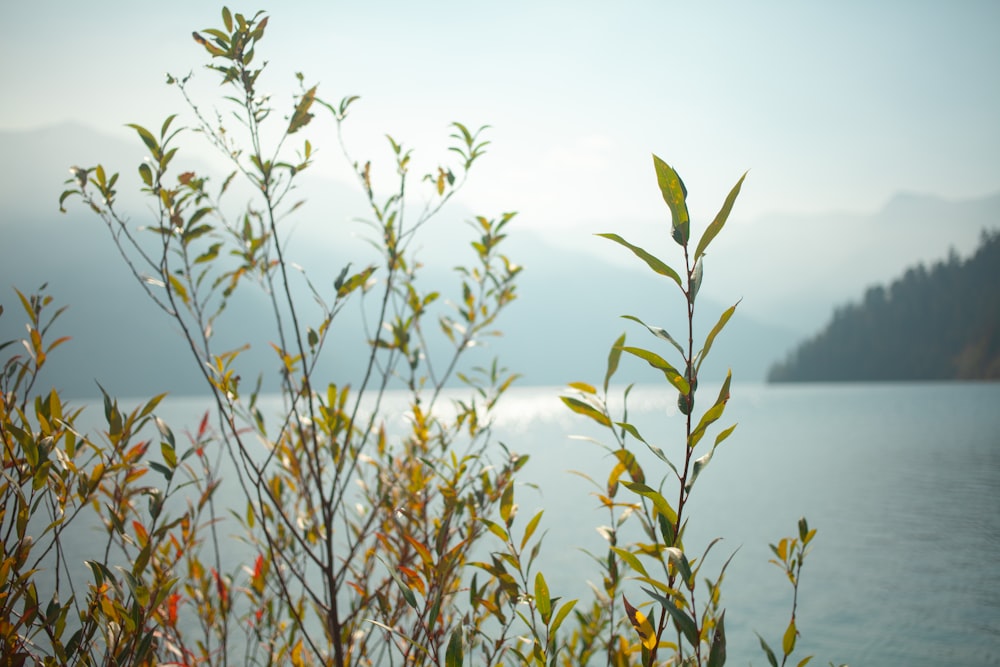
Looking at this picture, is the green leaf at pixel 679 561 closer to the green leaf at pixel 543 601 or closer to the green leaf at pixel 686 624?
the green leaf at pixel 686 624

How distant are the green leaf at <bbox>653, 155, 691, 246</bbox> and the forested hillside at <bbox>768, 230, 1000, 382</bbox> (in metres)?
92.0

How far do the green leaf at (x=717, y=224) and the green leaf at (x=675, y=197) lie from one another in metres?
0.02

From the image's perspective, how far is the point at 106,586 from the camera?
1.48 m

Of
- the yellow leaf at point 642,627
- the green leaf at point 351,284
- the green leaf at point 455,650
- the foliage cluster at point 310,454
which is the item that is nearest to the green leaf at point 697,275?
the foliage cluster at point 310,454

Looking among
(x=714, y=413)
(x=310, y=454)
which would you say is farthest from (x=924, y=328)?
(x=714, y=413)

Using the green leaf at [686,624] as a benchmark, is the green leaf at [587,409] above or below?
above

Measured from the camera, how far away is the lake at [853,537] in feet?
26.9

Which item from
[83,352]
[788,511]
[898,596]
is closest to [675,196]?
[898,596]

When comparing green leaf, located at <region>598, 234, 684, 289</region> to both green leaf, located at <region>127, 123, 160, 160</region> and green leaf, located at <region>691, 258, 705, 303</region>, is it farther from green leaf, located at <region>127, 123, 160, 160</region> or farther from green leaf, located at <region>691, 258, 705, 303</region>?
green leaf, located at <region>127, 123, 160, 160</region>

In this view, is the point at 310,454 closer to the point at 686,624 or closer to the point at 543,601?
the point at 543,601

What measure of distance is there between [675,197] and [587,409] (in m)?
0.46

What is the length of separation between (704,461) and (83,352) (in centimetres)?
13292

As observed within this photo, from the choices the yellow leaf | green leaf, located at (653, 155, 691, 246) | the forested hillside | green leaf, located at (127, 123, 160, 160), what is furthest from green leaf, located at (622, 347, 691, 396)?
the forested hillside

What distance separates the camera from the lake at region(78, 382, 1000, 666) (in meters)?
8.20
